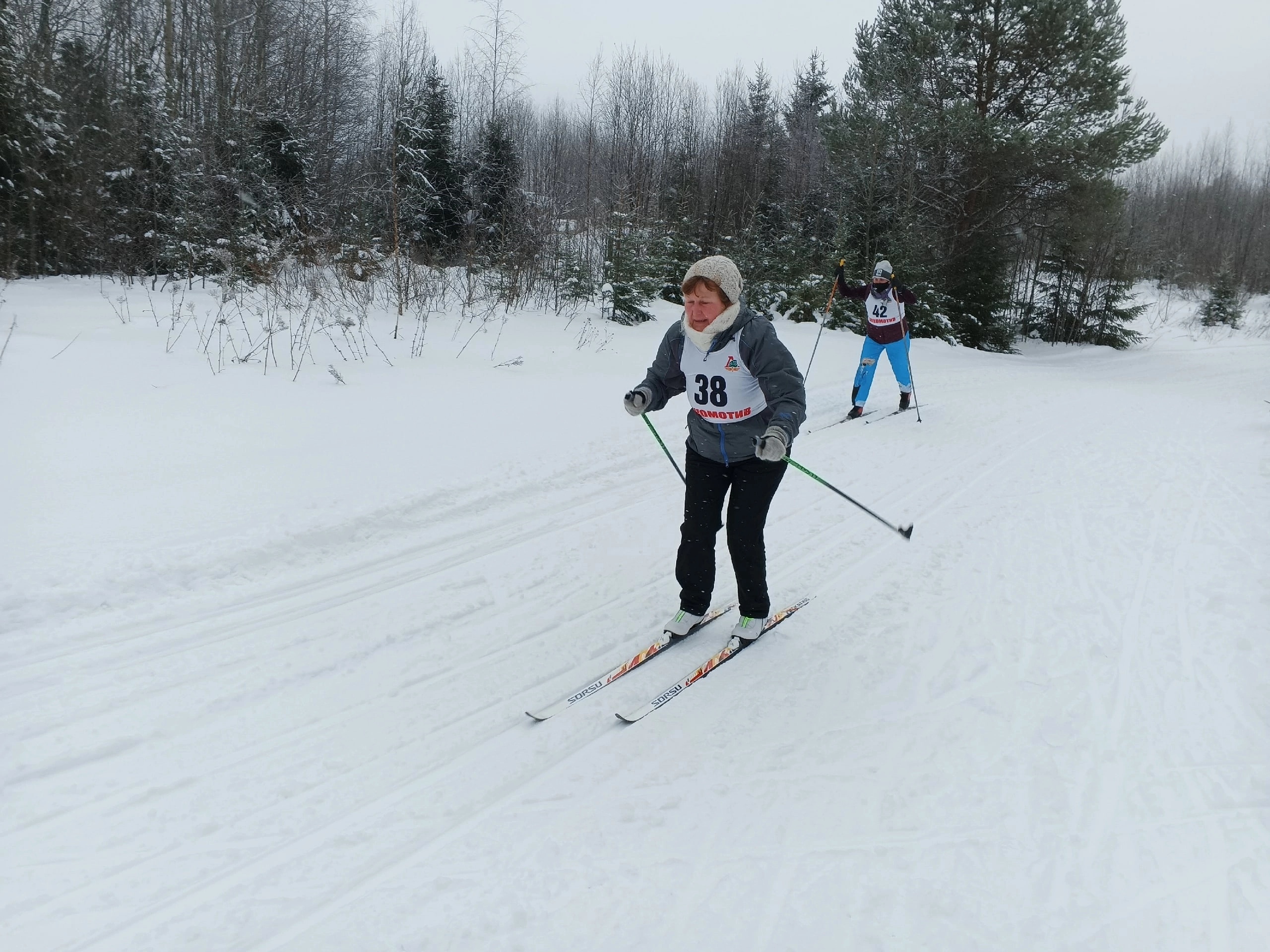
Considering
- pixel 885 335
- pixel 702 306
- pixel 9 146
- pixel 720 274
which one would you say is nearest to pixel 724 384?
pixel 702 306

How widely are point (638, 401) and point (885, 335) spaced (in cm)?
635

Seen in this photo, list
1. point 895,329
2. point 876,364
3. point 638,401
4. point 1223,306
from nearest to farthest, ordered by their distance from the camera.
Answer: point 638,401, point 876,364, point 895,329, point 1223,306

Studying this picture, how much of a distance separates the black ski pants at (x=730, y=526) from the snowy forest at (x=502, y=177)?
27.0 feet

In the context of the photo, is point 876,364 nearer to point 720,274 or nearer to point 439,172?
point 720,274

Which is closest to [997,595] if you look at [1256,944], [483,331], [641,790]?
[1256,944]

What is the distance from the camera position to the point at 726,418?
136 inches

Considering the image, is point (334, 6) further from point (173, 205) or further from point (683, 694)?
point (683, 694)

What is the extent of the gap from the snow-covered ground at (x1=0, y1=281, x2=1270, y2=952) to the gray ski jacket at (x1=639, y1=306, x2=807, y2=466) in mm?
1042

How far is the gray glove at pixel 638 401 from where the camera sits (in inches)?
141

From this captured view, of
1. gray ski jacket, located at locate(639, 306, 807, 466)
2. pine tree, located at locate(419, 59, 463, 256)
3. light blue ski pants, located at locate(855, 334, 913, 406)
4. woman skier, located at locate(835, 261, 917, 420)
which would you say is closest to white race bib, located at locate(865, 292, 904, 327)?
woman skier, located at locate(835, 261, 917, 420)

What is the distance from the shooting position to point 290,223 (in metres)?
14.6

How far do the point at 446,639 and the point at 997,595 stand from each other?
10.4 feet

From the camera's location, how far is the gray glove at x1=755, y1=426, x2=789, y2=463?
3.07m

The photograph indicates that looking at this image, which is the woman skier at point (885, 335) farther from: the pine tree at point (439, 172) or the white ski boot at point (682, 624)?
the pine tree at point (439, 172)
